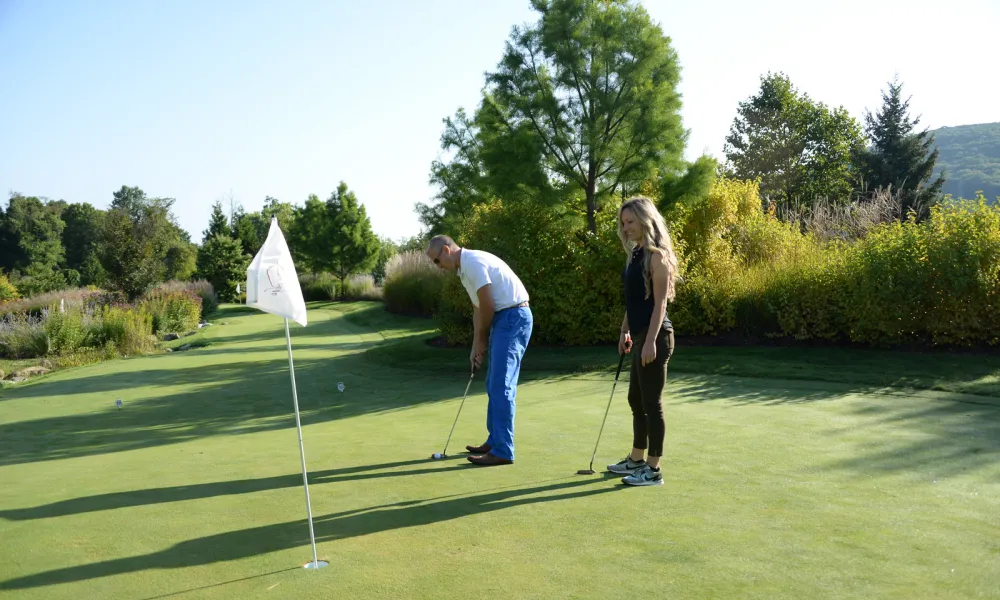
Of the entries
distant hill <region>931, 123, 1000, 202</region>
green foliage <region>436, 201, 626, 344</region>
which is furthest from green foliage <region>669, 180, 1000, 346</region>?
distant hill <region>931, 123, 1000, 202</region>

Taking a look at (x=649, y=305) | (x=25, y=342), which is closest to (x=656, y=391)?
(x=649, y=305)

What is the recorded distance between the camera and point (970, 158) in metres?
129

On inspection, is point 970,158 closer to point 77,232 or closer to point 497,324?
point 77,232

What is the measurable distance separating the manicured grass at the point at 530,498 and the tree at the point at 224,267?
119ft

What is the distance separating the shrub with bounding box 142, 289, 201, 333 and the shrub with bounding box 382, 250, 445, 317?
7728 millimetres

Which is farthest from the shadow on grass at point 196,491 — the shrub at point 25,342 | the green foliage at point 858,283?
the shrub at point 25,342

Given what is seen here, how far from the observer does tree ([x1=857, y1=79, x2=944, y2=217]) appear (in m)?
39.6

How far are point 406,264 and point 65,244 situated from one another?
5024 cm

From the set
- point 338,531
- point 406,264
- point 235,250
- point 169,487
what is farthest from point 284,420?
point 235,250

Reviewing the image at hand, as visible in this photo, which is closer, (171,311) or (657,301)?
(657,301)

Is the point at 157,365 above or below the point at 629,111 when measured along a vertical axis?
below

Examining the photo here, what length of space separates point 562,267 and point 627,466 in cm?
1000

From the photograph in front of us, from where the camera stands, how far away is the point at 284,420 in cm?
938

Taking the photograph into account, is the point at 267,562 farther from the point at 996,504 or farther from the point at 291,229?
the point at 291,229
